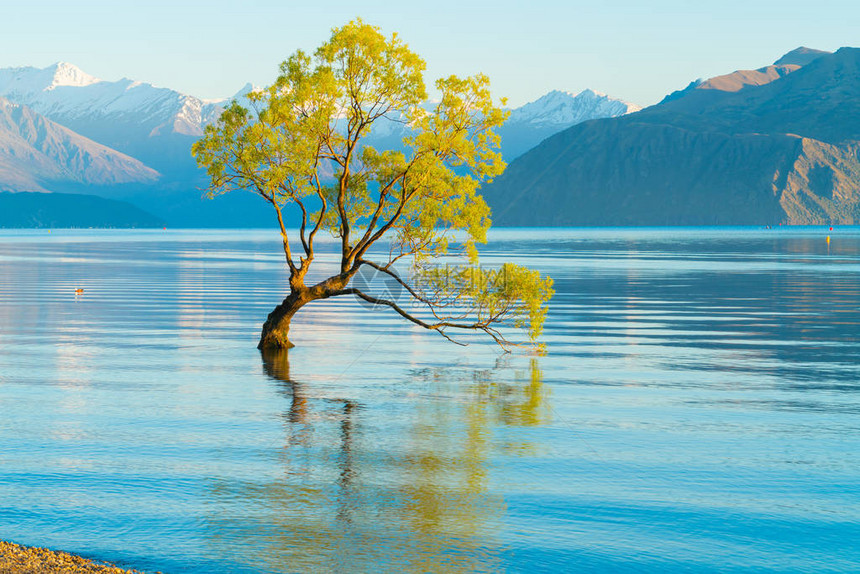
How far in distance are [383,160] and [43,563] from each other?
24610 millimetres

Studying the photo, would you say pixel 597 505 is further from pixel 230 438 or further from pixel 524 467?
pixel 230 438

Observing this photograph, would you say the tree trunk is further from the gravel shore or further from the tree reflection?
the gravel shore

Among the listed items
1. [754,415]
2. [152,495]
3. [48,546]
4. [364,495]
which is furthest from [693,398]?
[48,546]

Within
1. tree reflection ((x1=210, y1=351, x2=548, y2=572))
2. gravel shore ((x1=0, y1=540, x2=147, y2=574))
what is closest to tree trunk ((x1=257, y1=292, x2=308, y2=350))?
tree reflection ((x1=210, y1=351, x2=548, y2=572))

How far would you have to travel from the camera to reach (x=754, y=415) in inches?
988

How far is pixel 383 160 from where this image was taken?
36375 millimetres

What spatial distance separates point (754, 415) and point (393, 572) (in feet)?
47.4

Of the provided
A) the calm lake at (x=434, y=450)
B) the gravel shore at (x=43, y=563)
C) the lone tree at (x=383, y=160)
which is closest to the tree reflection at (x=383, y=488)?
the calm lake at (x=434, y=450)

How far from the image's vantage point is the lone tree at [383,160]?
114ft

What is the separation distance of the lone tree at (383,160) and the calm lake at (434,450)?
289 cm

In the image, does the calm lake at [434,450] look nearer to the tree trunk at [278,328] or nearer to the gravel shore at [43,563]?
the gravel shore at [43,563]

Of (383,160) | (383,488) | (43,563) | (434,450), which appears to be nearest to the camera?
(43,563)

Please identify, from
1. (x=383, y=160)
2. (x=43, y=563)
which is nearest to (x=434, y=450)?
(x=43, y=563)

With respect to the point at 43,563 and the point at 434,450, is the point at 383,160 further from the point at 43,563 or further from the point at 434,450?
the point at 43,563
